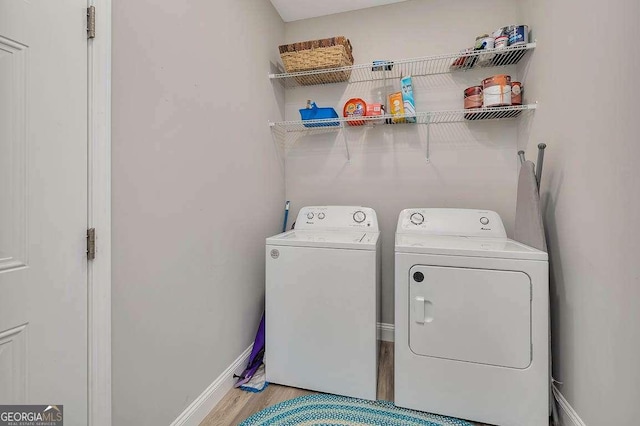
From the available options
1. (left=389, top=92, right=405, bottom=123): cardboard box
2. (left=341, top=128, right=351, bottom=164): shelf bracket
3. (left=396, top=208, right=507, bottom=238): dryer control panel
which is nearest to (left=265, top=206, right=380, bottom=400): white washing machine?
(left=396, top=208, right=507, bottom=238): dryer control panel

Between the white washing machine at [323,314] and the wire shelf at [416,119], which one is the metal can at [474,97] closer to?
the wire shelf at [416,119]

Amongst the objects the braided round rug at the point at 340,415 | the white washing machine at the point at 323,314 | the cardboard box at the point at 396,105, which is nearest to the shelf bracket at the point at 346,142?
the cardboard box at the point at 396,105

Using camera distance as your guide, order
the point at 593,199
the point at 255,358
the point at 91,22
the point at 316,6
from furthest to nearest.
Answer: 1. the point at 316,6
2. the point at 255,358
3. the point at 593,199
4. the point at 91,22

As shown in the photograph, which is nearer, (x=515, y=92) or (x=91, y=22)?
(x=91, y=22)

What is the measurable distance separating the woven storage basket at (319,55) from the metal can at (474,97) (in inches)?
33.6

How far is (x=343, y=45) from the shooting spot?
2000 millimetres

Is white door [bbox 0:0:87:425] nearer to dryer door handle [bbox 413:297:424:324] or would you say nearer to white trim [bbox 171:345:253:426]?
white trim [bbox 171:345:253:426]

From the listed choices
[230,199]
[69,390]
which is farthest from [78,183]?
[230,199]

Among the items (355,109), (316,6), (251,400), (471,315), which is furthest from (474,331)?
(316,6)

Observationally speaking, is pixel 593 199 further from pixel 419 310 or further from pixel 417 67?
pixel 417 67

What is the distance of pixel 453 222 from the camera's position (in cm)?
191

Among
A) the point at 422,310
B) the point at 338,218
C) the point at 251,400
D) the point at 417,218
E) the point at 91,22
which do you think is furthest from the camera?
the point at 338,218

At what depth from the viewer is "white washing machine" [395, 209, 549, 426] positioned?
1.35m

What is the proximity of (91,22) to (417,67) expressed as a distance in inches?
76.4
